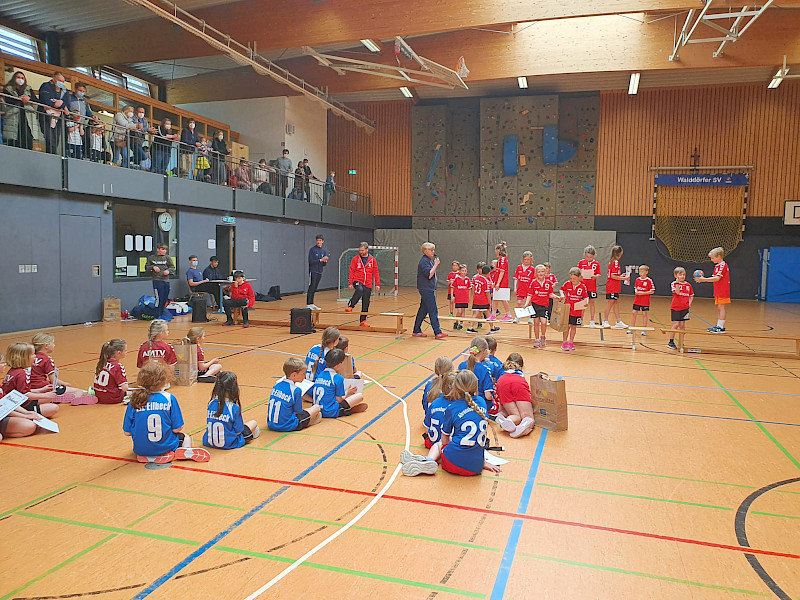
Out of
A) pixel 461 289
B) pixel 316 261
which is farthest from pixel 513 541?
pixel 316 261

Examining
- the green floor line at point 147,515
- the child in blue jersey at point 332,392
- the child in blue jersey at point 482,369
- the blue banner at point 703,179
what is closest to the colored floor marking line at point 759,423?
the child in blue jersey at point 482,369

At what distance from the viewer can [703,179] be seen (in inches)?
1104

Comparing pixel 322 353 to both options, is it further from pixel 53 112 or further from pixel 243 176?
pixel 243 176

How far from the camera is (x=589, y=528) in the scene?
4.33 m

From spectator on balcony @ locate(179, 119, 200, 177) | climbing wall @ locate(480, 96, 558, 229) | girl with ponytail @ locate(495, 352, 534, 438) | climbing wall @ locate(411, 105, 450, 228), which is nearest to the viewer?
girl with ponytail @ locate(495, 352, 534, 438)

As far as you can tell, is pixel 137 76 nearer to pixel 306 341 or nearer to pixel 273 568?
pixel 306 341

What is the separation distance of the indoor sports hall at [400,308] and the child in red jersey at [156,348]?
33 mm

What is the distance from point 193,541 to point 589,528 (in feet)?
9.38

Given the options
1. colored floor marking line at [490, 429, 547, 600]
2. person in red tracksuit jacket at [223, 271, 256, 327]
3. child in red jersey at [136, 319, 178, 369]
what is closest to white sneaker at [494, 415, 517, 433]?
colored floor marking line at [490, 429, 547, 600]

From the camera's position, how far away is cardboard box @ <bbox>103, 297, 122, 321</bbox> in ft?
53.2

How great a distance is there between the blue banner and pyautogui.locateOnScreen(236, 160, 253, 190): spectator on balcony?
19.6 m

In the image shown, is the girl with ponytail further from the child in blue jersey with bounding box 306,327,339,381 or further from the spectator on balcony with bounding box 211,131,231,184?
the spectator on balcony with bounding box 211,131,231,184

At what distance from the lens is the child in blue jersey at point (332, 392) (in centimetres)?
711

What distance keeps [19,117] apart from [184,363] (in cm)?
897
